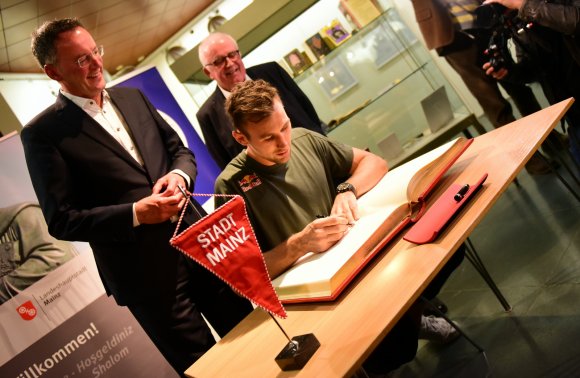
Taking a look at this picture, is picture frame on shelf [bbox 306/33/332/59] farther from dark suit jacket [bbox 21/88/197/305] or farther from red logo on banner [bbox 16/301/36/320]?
red logo on banner [bbox 16/301/36/320]

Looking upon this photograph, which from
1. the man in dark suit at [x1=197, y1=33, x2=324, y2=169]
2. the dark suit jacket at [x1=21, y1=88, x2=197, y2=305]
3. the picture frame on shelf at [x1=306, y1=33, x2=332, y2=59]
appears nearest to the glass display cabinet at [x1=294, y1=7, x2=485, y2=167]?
the picture frame on shelf at [x1=306, y1=33, x2=332, y2=59]

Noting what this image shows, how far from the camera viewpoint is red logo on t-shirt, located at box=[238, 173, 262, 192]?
1807 mm

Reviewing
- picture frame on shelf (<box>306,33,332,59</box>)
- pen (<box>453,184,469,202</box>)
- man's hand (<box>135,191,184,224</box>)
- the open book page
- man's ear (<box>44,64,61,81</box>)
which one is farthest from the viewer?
picture frame on shelf (<box>306,33,332,59</box>)

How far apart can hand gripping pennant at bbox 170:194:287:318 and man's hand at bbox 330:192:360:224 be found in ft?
1.52

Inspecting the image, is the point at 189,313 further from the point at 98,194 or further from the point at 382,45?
the point at 382,45

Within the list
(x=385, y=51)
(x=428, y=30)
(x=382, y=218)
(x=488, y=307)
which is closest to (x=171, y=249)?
(x=382, y=218)

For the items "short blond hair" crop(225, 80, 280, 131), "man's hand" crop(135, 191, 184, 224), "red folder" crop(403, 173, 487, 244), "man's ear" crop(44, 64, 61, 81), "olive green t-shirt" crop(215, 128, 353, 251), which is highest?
"man's ear" crop(44, 64, 61, 81)

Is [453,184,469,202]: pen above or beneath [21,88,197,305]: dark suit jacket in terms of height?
beneath

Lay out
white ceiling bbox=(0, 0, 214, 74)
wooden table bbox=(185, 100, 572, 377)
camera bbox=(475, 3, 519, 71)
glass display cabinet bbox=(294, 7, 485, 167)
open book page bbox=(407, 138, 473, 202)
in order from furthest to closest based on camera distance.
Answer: glass display cabinet bbox=(294, 7, 485, 167)
white ceiling bbox=(0, 0, 214, 74)
camera bbox=(475, 3, 519, 71)
open book page bbox=(407, 138, 473, 202)
wooden table bbox=(185, 100, 572, 377)

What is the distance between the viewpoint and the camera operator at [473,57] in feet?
11.2

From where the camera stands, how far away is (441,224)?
1.13m

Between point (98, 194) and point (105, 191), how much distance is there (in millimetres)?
32

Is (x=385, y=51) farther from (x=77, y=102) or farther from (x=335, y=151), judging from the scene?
(x=77, y=102)

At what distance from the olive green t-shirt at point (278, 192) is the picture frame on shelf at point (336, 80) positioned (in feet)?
8.35
